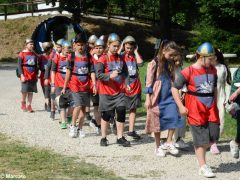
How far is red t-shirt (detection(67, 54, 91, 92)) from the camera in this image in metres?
10.5

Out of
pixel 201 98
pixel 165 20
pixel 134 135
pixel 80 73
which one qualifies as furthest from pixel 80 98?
pixel 165 20

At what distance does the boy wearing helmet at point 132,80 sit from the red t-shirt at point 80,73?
0.70m

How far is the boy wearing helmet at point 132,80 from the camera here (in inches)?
408

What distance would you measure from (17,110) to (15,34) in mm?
26893

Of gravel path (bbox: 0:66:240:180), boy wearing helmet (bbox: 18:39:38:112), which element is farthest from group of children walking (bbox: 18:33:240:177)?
boy wearing helmet (bbox: 18:39:38:112)

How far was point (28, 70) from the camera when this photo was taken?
14469 millimetres

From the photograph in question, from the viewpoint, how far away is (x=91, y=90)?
10.9m

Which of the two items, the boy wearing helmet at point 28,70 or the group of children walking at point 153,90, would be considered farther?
the boy wearing helmet at point 28,70

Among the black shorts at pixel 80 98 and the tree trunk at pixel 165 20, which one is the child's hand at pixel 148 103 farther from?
the tree trunk at pixel 165 20

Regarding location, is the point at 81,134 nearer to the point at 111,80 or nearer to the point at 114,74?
the point at 111,80

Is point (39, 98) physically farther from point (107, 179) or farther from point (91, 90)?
point (107, 179)

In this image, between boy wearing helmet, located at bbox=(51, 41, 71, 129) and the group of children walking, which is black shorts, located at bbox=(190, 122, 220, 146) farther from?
boy wearing helmet, located at bbox=(51, 41, 71, 129)

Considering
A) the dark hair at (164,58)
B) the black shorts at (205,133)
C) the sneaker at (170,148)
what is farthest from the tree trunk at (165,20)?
the black shorts at (205,133)

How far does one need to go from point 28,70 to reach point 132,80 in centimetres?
460
